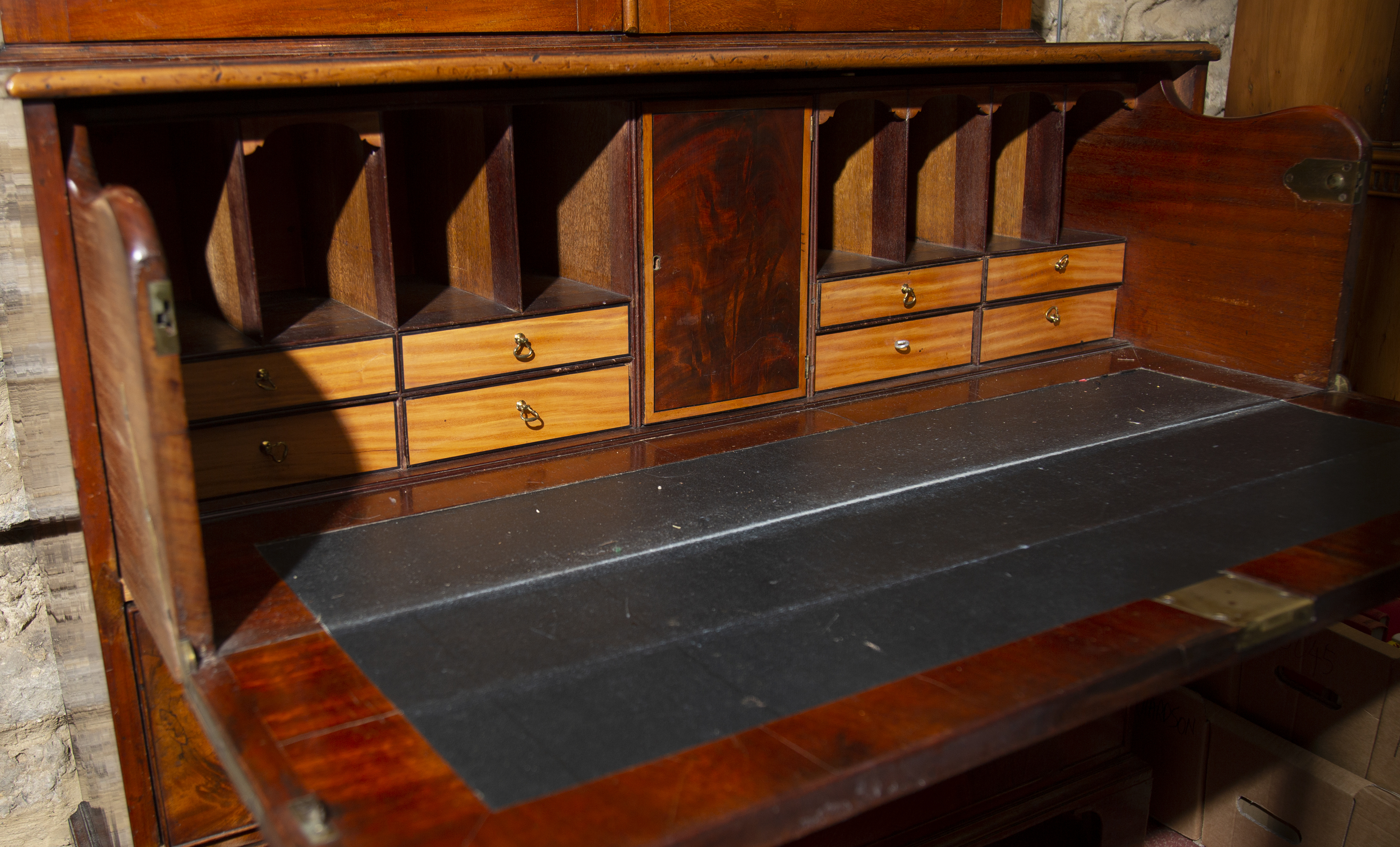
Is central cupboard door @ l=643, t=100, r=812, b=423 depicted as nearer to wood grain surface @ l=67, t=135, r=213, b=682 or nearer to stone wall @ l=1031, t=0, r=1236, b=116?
wood grain surface @ l=67, t=135, r=213, b=682

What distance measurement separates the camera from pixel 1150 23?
323cm

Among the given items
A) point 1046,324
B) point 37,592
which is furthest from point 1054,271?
point 37,592

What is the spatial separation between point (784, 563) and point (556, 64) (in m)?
0.80

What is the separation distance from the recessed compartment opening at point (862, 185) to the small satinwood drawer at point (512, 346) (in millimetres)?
470

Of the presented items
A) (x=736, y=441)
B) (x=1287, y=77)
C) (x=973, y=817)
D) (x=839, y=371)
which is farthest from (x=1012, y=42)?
(x=973, y=817)

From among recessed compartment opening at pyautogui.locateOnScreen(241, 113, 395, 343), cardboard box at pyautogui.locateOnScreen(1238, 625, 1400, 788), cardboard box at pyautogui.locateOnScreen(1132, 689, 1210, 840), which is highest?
recessed compartment opening at pyautogui.locateOnScreen(241, 113, 395, 343)

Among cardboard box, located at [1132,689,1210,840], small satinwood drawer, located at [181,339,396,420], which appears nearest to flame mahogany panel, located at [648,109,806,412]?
small satinwood drawer, located at [181,339,396,420]

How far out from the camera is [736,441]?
6.79 ft

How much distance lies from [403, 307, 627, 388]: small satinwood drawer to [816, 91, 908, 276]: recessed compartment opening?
1.54ft

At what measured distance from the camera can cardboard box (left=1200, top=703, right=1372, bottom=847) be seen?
90.0 inches

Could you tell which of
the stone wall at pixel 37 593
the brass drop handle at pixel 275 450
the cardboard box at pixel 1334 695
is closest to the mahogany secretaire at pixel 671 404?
the brass drop handle at pixel 275 450

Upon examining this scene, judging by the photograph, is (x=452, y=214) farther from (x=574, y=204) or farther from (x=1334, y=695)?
(x=1334, y=695)

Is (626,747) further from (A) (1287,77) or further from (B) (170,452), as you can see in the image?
(A) (1287,77)

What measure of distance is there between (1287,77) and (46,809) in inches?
139
